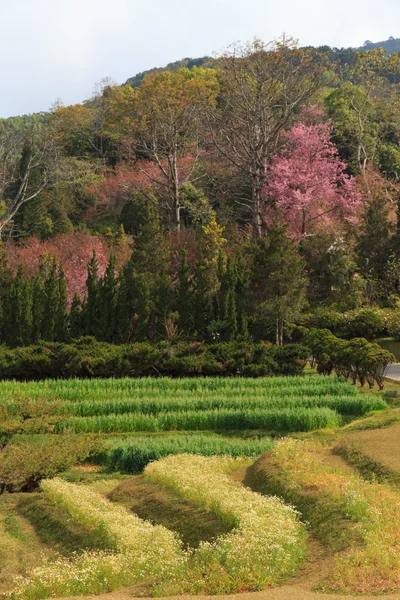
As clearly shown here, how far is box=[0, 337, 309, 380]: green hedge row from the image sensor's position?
2339 centimetres

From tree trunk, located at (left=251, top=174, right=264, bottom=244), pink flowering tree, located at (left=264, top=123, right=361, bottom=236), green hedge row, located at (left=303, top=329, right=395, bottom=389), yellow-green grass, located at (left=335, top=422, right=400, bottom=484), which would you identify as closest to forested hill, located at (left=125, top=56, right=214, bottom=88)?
pink flowering tree, located at (left=264, top=123, right=361, bottom=236)

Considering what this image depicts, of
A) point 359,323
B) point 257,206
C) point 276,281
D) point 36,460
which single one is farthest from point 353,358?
point 257,206

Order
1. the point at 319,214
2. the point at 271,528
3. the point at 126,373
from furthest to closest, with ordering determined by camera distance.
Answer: the point at 319,214 < the point at 126,373 < the point at 271,528

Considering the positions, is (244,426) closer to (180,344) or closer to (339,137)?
(180,344)

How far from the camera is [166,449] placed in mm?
14922

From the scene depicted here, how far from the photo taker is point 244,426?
58.8 ft

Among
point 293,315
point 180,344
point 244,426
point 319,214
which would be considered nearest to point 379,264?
point 319,214

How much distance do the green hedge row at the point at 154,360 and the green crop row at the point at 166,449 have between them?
775cm

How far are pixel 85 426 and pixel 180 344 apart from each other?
7.02 meters

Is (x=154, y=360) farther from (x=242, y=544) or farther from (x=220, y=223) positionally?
(x=220, y=223)

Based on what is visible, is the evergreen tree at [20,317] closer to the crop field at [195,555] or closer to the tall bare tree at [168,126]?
the tall bare tree at [168,126]

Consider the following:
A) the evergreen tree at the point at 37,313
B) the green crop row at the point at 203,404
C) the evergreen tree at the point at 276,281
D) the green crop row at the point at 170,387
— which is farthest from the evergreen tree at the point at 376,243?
the green crop row at the point at 203,404

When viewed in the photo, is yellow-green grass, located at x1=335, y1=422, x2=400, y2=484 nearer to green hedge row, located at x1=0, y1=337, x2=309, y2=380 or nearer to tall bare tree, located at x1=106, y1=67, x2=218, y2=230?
green hedge row, located at x1=0, y1=337, x2=309, y2=380

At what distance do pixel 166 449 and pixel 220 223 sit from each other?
87.3 feet
